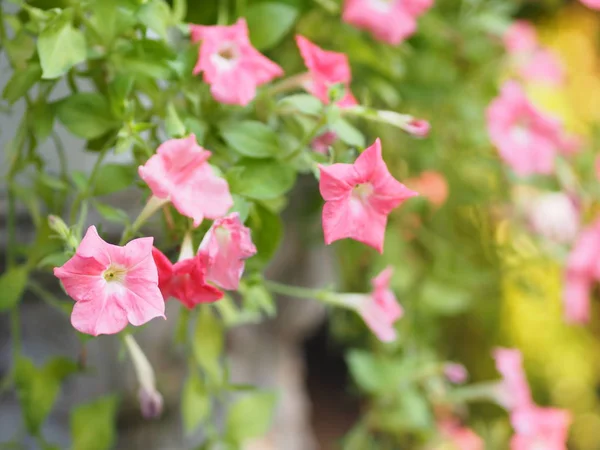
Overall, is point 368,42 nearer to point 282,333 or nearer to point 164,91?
point 164,91

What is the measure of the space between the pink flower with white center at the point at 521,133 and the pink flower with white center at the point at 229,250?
1.63 ft

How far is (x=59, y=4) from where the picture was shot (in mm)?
526

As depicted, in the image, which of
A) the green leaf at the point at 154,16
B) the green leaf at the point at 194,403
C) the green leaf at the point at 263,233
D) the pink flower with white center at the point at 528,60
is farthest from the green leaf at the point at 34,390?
the pink flower with white center at the point at 528,60

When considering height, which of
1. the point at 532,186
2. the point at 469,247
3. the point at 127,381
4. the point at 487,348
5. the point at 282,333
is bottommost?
the point at 487,348

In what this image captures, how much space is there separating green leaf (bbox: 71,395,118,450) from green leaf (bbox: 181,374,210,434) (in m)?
0.08

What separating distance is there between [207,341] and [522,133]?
516 millimetres

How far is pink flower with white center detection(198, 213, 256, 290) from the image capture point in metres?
0.44

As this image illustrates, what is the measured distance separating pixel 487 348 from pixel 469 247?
1.62 ft

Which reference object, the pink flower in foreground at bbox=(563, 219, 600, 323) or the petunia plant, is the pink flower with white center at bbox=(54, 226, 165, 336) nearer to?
the petunia plant

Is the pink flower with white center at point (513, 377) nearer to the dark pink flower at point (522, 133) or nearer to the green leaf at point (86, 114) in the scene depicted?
the dark pink flower at point (522, 133)

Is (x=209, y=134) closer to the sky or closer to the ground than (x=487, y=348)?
closer to the sky

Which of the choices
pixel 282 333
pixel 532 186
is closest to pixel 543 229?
pixel 532 186

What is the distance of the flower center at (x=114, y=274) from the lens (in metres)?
0.41

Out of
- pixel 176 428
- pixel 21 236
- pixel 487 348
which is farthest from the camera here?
pixel 487 348
